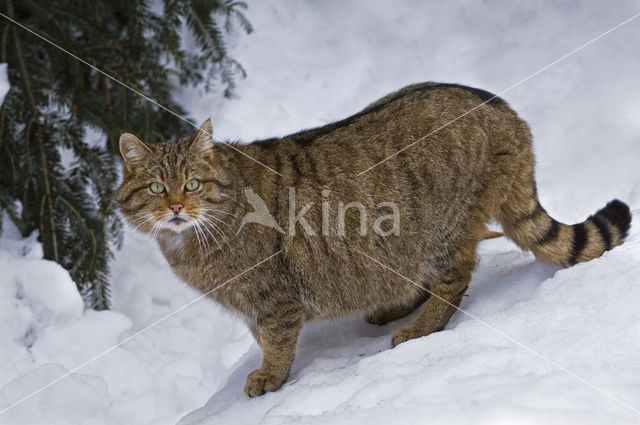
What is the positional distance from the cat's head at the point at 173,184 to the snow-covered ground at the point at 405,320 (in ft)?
2.52

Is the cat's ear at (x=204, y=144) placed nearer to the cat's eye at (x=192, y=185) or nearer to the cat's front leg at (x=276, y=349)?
the cat's eye at (x=192, y=185)

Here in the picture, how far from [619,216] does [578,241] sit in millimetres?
220

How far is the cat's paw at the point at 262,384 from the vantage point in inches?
98.9

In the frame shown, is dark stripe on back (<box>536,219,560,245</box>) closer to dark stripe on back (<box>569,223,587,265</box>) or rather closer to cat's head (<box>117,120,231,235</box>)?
dark stripe on back (<box>569,223,587,265</box>)

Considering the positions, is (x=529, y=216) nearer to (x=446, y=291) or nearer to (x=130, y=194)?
(x=446, y=291)

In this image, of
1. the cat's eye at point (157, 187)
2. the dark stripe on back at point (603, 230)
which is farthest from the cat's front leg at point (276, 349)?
the dark stripe on back at point (603, 230)

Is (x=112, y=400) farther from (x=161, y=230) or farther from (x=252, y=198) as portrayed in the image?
(x=252, y=198)

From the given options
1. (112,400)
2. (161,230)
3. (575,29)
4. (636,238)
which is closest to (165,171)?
(161,230)

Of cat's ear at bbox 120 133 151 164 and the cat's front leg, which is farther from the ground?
cat's ear at bbox 120 133 151 164

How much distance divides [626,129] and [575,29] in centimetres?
105

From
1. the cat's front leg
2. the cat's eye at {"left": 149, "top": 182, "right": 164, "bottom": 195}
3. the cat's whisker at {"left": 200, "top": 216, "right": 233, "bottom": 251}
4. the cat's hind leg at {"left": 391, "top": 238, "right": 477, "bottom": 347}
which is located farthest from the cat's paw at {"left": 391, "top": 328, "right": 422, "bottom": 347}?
the cat's eye at {"left": 149, "top": 182, "right": 164, "bottom": 195}

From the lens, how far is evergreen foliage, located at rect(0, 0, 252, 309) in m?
3.25

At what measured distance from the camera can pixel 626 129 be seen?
3.91 m

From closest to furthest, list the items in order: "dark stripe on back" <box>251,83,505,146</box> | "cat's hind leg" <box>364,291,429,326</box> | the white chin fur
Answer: the white chin fur → "dark stripe on back" <box>251,83,505,146</box> → "cat's hind leg" <box>364,291,429,326</box>
